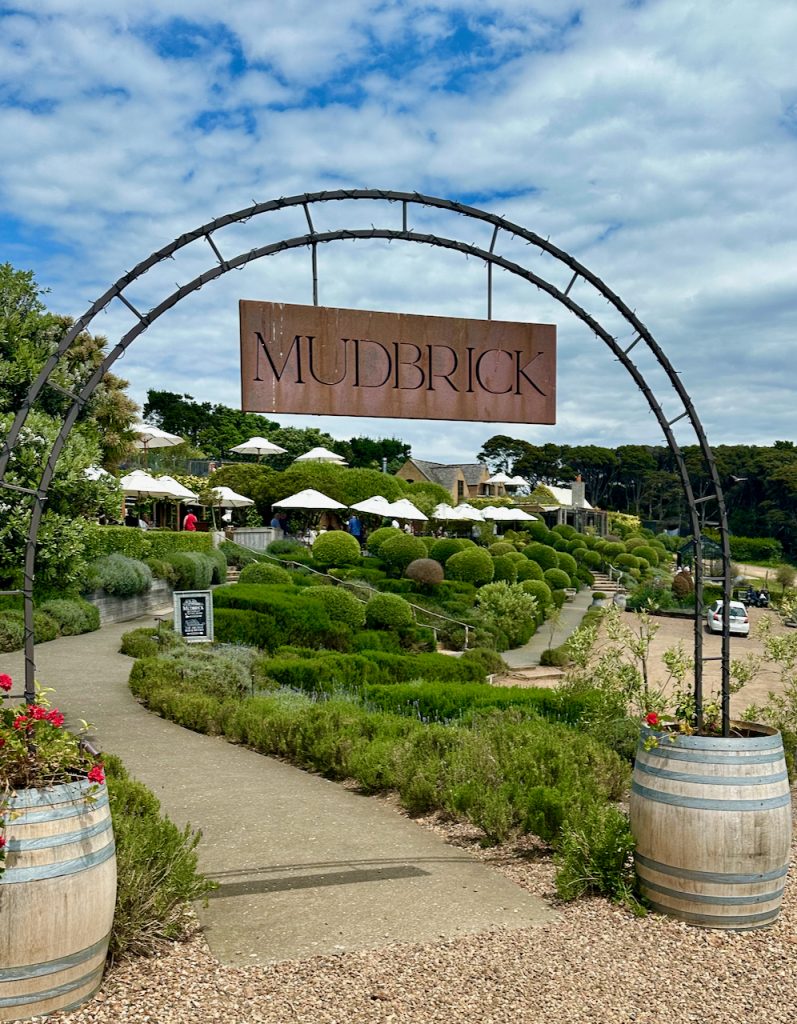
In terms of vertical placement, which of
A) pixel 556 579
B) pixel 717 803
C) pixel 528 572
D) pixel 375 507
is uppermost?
pixel 375 507

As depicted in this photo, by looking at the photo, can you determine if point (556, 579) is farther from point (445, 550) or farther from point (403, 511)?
point (403, 511)

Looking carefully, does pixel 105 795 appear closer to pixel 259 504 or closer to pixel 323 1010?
pixel 323 1010

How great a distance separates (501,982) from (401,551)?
884 inches

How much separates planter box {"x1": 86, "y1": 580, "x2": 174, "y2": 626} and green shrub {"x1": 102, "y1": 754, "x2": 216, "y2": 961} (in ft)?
44.8

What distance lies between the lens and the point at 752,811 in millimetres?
4078

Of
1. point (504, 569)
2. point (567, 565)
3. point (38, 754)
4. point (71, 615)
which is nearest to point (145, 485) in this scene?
point (71, 615)

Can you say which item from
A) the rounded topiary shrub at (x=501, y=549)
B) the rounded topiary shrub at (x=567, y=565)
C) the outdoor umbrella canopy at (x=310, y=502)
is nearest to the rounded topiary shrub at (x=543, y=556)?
the rounded topiary shrub at (x=501, y=549)

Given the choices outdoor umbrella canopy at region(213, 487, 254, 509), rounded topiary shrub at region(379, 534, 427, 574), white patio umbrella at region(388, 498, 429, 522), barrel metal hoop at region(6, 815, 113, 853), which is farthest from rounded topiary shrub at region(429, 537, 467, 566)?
barrel metal hoop at region(6, 815, 113, 853)

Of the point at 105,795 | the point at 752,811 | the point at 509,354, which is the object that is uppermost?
the point at 509,354

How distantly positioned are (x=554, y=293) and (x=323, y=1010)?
368 centimetres

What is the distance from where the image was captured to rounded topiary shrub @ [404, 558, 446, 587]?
24.2 meters

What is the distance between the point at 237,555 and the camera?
2566 cm

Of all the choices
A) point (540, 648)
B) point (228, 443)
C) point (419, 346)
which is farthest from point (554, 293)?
point (228, 443)

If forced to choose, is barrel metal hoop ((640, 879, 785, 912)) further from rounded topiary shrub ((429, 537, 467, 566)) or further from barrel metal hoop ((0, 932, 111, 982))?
rounded topiary shrub ((429, 537, 467, 566))
